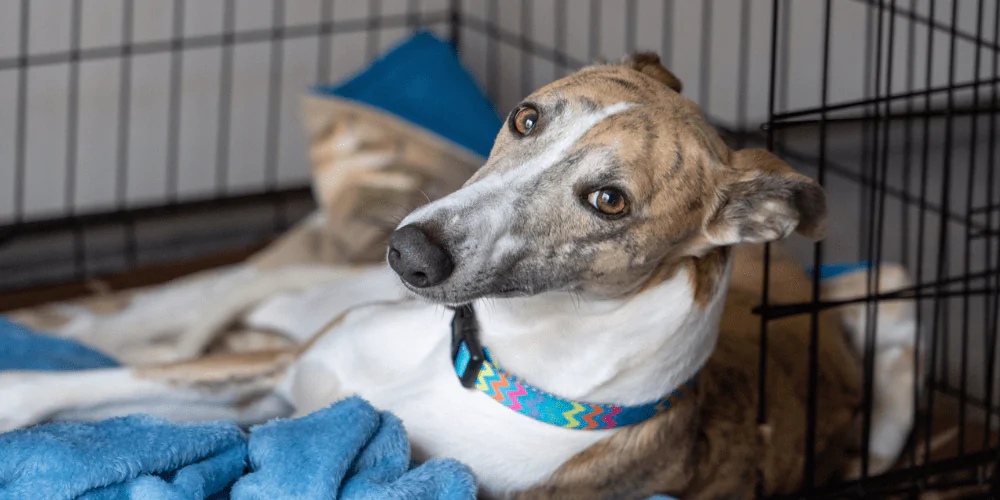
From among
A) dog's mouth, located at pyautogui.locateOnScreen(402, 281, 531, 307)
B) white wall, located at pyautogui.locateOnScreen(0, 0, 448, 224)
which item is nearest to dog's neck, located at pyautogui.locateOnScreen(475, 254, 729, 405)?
dog's mouth, located at pyautogui.locateOnScreen(402, 281, 531, 307)

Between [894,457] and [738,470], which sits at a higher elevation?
[738,470]

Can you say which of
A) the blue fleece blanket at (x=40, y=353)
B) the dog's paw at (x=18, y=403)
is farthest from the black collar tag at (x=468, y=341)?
the blue fleece blanket at (x=40, y=353)

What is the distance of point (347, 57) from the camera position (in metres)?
3.99

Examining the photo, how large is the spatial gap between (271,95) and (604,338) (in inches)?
104

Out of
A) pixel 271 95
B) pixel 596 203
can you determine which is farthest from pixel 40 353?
pixel 271 95

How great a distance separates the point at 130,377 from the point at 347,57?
7.88 ft

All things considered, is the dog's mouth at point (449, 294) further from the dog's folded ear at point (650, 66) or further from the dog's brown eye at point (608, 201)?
the dog's folded ear at point (650, 66)

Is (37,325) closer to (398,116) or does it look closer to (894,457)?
(398,116)

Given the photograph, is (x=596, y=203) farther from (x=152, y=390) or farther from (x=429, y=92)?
(x=429, y=92)

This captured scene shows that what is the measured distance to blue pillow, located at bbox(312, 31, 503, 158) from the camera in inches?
126

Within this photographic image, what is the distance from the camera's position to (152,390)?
1.77 m

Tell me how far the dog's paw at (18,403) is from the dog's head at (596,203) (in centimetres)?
69

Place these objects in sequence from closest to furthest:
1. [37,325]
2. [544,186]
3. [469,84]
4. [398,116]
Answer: [544,186], [37,325], [398,116], [469,84]

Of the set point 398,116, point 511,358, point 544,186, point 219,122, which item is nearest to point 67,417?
point 511,358
